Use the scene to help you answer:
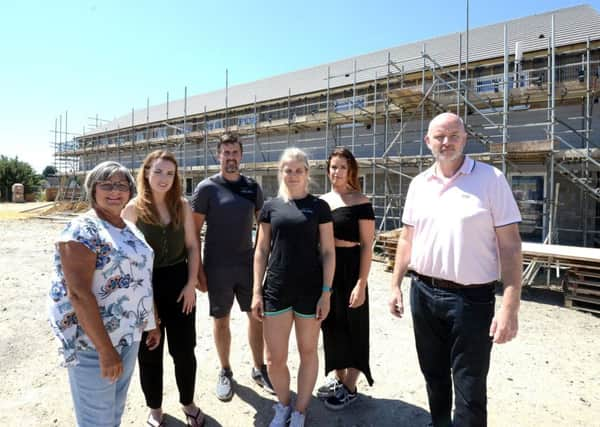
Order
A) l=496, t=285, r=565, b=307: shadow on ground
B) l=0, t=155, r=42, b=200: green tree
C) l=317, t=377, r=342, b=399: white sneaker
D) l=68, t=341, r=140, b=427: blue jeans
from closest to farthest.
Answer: l=68, t=341, r=140, b=427: blue jeans < l=317, t=377, r=342, b=399: white sneaker < l=496, t=285, r=565, b=307: shadow on ground < l=0, t=155, r=42, b=200: green tree

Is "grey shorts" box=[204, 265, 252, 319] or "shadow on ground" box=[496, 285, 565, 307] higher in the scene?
"grey shorts" box=[204, 265, 252, 319]

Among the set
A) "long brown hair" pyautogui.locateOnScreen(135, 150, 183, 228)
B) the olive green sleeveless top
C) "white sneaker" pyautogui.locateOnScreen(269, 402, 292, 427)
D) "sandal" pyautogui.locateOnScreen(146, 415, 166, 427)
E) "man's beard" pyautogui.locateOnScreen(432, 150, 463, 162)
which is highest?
"man's beard" pyautogui.locateOnScreen(432, 150, 463, 162)

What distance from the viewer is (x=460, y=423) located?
1922 millimetres

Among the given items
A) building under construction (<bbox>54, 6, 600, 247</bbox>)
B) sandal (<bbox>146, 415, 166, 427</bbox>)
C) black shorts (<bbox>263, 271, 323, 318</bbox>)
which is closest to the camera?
black shorts (<bbox>263, 271, 323, 318</bbox>)

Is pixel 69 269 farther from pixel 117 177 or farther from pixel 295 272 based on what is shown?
pixel 295 272

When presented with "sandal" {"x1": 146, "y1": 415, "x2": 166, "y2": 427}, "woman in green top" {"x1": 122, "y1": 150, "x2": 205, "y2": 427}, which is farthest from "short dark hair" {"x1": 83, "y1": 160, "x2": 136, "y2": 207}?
"sandal" {"x1": 146, "y1": 415, "x2": 166, "y2": 427}

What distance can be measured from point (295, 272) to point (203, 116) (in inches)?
829

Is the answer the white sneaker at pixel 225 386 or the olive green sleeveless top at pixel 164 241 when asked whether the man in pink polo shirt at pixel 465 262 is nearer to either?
the olive green sleeveless top at pixel 164 241

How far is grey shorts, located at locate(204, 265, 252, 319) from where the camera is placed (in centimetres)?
281

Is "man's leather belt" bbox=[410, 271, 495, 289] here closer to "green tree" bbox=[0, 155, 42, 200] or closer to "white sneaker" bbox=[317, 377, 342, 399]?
"white sneaker" bbox=[317, 377, 342, 399]

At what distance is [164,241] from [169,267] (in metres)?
0.19

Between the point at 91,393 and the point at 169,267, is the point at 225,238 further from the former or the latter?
the point at 91,393

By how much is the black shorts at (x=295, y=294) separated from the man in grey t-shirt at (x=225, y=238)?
64 cm

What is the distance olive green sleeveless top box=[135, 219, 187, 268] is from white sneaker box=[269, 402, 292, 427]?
4.05ft
